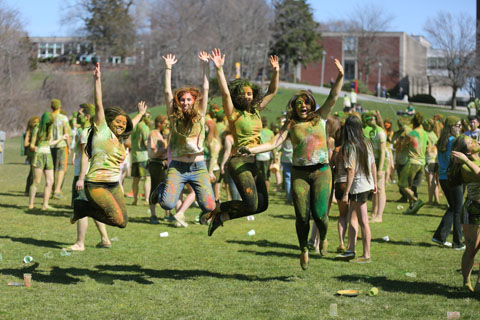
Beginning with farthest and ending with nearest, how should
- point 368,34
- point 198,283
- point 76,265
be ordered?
point 368,34
point 76,265
point 198,283

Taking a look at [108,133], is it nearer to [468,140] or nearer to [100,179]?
[100,179]

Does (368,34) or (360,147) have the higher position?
(368,34)

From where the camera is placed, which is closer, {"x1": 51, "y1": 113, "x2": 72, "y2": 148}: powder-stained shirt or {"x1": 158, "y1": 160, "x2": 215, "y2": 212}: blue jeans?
{"x1": 158, "y1": 160, "x2": 215, "y2": 212}: blue jeans

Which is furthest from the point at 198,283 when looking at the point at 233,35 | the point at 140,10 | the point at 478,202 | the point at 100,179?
the point at 140,10

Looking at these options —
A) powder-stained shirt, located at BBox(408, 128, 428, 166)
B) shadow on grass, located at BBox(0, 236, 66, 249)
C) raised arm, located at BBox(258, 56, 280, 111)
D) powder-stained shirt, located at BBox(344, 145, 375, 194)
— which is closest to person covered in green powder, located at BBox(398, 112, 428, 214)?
powder-stained shirt, located at BBox(408, 128, 428, 166)

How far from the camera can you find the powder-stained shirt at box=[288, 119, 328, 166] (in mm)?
7469

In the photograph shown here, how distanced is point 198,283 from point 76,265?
1.84 metres

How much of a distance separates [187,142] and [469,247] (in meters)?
3.37

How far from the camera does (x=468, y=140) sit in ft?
23.5

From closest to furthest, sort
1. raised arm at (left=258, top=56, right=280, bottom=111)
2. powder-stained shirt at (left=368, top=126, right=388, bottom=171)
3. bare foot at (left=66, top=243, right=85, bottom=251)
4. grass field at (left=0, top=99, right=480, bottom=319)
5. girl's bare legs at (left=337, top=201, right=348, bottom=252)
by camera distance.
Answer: grass field at (left=0, top=99, right=480, bottom=319)
raised arm at (left=258, top=56, right=280, bottom=111)
bare foot at (left=66, top=243, right=85, bottom=251)
girl's bare legs at (left=337, top=201, right=348, bottom=252)
powder-stained shirt at (left=368, top=126, right=388, bottom=171)

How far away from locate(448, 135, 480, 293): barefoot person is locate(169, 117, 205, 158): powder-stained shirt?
114 inches

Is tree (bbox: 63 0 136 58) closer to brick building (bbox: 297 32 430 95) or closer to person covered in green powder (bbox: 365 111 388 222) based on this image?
brick building (bbox: 297 32 430 95)

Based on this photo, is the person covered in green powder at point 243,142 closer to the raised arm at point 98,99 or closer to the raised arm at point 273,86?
the raised arm at point 273,86

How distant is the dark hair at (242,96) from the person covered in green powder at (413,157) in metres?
6.50
